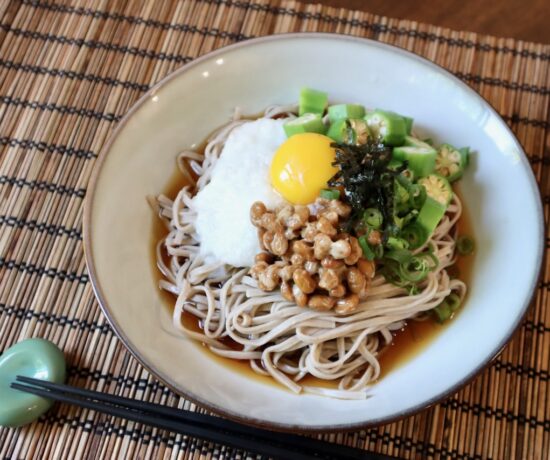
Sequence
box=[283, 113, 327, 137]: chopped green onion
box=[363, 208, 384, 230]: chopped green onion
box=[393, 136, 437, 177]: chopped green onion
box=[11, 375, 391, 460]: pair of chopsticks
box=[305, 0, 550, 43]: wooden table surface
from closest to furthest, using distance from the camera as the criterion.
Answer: box=[11, 375, 391, 460]: pair of chopsticks
box=[363, 208, 384, 230]: chopped green onion
box=[393, 136, 437, 177]: chopped green onion
box=[283, 113, 327, 137]: chopped green onion
box=[305, 0, 550, 43]: wooden table surface

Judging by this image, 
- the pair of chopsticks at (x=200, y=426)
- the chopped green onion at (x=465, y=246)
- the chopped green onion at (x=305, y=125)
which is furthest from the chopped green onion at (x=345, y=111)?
the pair of chopsticks at (x=200, y=426)

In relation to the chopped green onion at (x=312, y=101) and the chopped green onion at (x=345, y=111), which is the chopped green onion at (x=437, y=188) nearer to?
the chopped green onion at (x=345, y=111)

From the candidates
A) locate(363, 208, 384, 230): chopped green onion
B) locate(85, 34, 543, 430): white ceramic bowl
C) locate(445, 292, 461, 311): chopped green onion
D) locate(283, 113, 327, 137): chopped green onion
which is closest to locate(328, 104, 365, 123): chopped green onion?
locate(283, 113, 327, 137): chopped green onion

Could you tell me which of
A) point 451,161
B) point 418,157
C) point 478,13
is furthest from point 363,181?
point 478,13

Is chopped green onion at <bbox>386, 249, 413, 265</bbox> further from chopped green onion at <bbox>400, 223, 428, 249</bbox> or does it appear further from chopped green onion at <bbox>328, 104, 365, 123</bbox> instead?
chopped green onion at <bbox>328, 104, 365, 123</bbox>

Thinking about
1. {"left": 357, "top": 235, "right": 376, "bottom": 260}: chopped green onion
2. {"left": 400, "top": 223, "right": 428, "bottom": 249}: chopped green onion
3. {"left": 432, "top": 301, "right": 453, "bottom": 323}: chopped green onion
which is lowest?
{"left": 432, "top": 301, "right": 453, "bottom": 323}: chopped green onion

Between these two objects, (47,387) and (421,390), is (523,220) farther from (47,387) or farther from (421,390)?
(47,387)

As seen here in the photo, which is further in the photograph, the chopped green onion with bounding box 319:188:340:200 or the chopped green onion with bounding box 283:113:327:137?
the chopped green onion with bounding box 283:113:327:137
